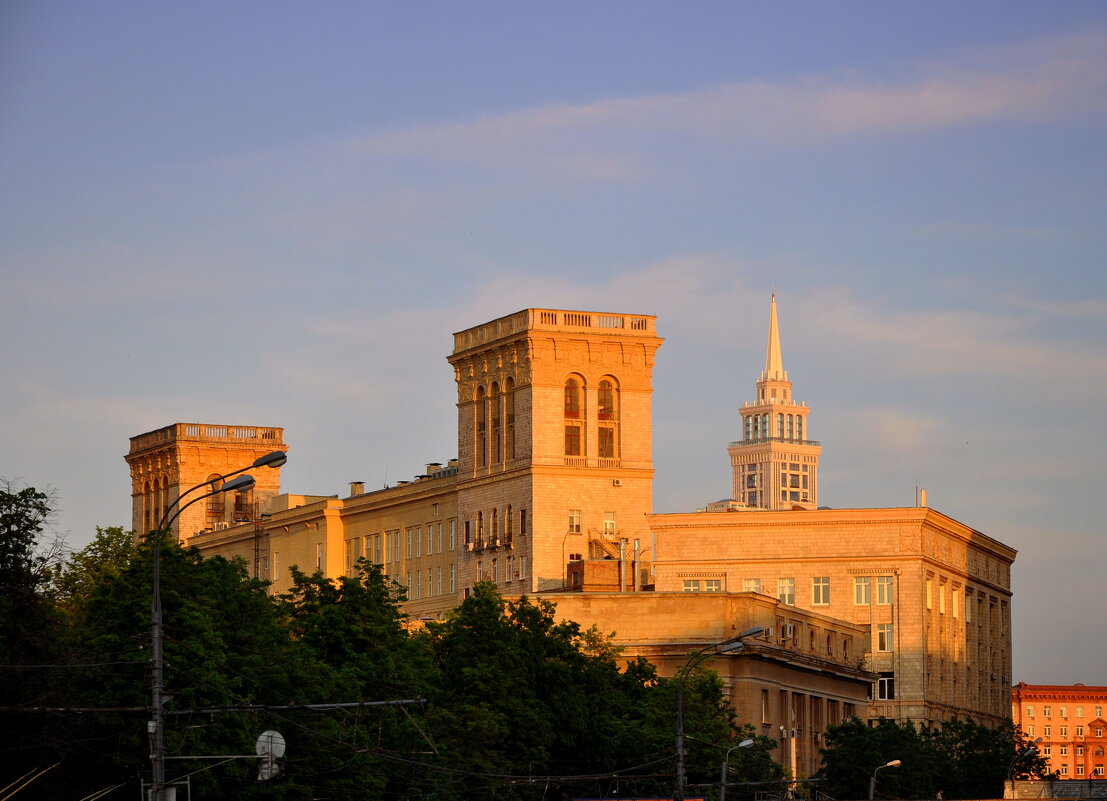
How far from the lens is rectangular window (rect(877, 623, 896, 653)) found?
162000mm

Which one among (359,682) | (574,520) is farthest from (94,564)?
(574,520)

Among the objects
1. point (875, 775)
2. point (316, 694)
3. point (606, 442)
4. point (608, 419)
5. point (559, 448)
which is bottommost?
point (875, 775)

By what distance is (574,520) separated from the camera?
524 ft

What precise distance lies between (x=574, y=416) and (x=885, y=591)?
977 inches

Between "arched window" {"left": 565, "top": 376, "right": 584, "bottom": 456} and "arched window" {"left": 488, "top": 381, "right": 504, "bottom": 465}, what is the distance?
550 centimetres

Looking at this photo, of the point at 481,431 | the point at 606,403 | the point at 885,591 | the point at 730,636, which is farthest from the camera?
the point at 481,431

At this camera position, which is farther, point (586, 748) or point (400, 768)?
point (586, 748)

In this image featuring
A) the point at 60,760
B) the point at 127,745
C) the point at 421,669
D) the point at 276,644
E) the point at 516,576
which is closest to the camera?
the point at 60,760

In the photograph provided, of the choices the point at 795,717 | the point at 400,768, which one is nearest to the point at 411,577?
the point at 795,717

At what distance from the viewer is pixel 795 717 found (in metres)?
136

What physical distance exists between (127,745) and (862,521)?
10123cm

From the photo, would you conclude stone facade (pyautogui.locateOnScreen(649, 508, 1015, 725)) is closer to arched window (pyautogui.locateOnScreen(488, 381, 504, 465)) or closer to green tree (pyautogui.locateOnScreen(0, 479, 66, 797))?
arched window (pyautogui.locateOnScreen(488, 381, 504, 465))

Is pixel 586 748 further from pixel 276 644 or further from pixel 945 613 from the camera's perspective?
pixel 945 613

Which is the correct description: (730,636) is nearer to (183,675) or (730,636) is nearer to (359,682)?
(359,682)
